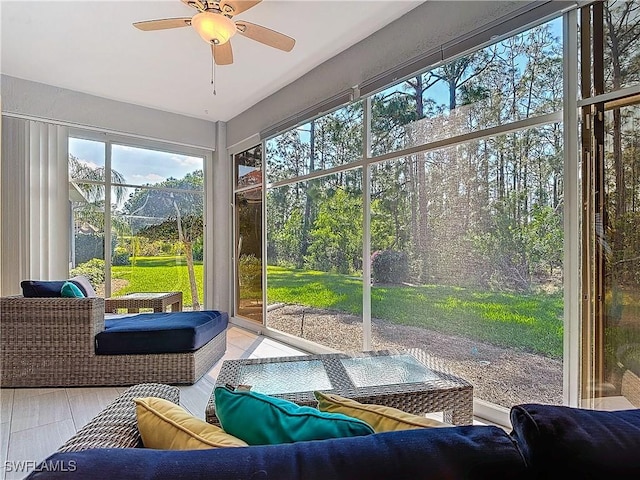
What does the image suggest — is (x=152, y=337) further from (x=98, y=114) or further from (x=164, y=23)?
(x=98, y=114)

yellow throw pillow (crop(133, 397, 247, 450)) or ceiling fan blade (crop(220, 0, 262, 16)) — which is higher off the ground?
ceiling fan blade (crop(220, 0, 262, 16))

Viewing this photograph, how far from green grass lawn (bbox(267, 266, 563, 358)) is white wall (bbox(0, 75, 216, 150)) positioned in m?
3.12

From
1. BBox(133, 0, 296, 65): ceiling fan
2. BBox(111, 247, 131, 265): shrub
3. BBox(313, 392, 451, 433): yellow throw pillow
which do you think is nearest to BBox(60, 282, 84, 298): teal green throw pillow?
BBox(111, 247, 131, 265): shrub

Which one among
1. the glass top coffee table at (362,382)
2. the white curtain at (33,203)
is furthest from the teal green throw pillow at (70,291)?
the glass top coffee table at (362,382)

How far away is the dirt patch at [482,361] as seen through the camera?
87.2 inches

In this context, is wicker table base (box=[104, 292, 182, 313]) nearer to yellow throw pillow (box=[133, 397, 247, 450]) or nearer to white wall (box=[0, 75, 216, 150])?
white wall (box=[0, 75, 216, 150])

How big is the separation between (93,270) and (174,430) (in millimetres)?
4680

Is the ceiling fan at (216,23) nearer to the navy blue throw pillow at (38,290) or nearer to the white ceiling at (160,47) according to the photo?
the white ceiling at (160,47)

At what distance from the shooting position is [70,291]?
3062 mm

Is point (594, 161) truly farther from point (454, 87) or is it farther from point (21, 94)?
point (21, 94)

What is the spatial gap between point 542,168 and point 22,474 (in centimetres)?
325

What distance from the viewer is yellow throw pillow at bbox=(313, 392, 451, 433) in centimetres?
78

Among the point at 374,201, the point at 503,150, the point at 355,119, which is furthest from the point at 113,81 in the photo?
the point at 503,150

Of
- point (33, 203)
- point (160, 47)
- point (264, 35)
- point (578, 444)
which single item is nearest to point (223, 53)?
point (264, 35)
